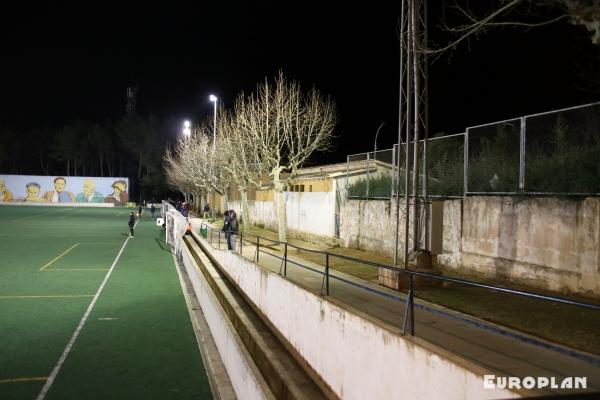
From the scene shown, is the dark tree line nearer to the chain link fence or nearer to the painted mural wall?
the painted mural wall

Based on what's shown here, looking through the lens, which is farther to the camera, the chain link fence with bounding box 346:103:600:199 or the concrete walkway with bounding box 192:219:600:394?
the chain link fence with bounding box 346:103:600:199

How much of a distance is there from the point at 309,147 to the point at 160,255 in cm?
1005

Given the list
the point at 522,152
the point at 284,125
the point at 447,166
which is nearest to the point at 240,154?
the point at 284,125

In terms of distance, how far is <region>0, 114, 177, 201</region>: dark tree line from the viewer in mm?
95938

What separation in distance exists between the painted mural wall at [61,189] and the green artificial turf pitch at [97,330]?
66.1 meters

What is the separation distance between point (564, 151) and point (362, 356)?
315 inches

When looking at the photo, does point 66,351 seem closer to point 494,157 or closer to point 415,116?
point 415,116

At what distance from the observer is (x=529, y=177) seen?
1109 centimetres

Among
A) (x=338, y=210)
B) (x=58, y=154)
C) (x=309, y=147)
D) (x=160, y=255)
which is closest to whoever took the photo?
(x=338, y=210)

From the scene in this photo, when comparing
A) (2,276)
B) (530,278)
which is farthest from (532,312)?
(2,276)

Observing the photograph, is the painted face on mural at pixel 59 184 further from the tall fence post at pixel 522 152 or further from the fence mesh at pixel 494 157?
the tall fence post at pixel 522 152

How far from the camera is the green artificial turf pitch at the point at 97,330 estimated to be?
8.64 m

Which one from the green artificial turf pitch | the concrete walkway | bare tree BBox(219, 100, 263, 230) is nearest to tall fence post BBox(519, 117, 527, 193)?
the concrete walkway

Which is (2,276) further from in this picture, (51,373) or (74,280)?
(51,373)
